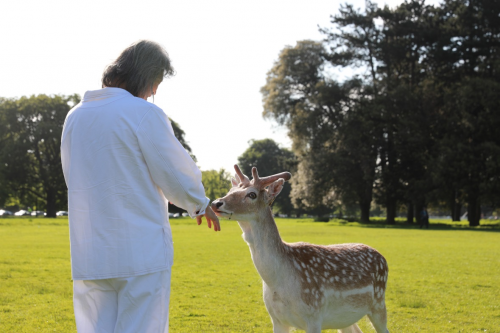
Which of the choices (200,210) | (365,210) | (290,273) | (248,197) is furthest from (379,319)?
(365,210)

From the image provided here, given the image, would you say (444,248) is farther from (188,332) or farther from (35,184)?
(35,184)

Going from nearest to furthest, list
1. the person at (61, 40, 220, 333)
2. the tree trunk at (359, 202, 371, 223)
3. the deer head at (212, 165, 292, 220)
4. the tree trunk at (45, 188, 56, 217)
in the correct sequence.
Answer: the person at (61, 40, 220, 333), the deer head at (212, 165, 292, 220), the tree trunk at (359, 202, 371, 223), the tree trunk at (45, 188, 56, 217)

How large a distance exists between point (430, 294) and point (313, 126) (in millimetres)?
39819

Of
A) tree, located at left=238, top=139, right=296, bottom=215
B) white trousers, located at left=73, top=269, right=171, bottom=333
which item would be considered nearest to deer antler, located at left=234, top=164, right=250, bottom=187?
white trousers, located at left=73, top=269, right=171, bottom=333

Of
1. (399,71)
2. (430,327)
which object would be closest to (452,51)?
(399,71)

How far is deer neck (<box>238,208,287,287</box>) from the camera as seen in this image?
4.80 metres

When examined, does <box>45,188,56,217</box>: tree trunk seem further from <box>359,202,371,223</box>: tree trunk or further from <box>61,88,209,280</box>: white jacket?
<box>61,88,209,280</box>: white jacket

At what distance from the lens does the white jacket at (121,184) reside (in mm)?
3219

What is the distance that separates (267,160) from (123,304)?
108 metres

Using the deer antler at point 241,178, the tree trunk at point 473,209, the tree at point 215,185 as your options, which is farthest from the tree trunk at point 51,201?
the deer antler at point 241,178

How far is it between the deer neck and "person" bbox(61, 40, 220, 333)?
145cm

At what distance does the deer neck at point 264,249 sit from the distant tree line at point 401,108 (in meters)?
40.0

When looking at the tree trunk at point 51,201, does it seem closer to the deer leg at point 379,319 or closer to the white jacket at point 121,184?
the deer leg at point 379,319

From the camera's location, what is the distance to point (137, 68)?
11.7 feet
